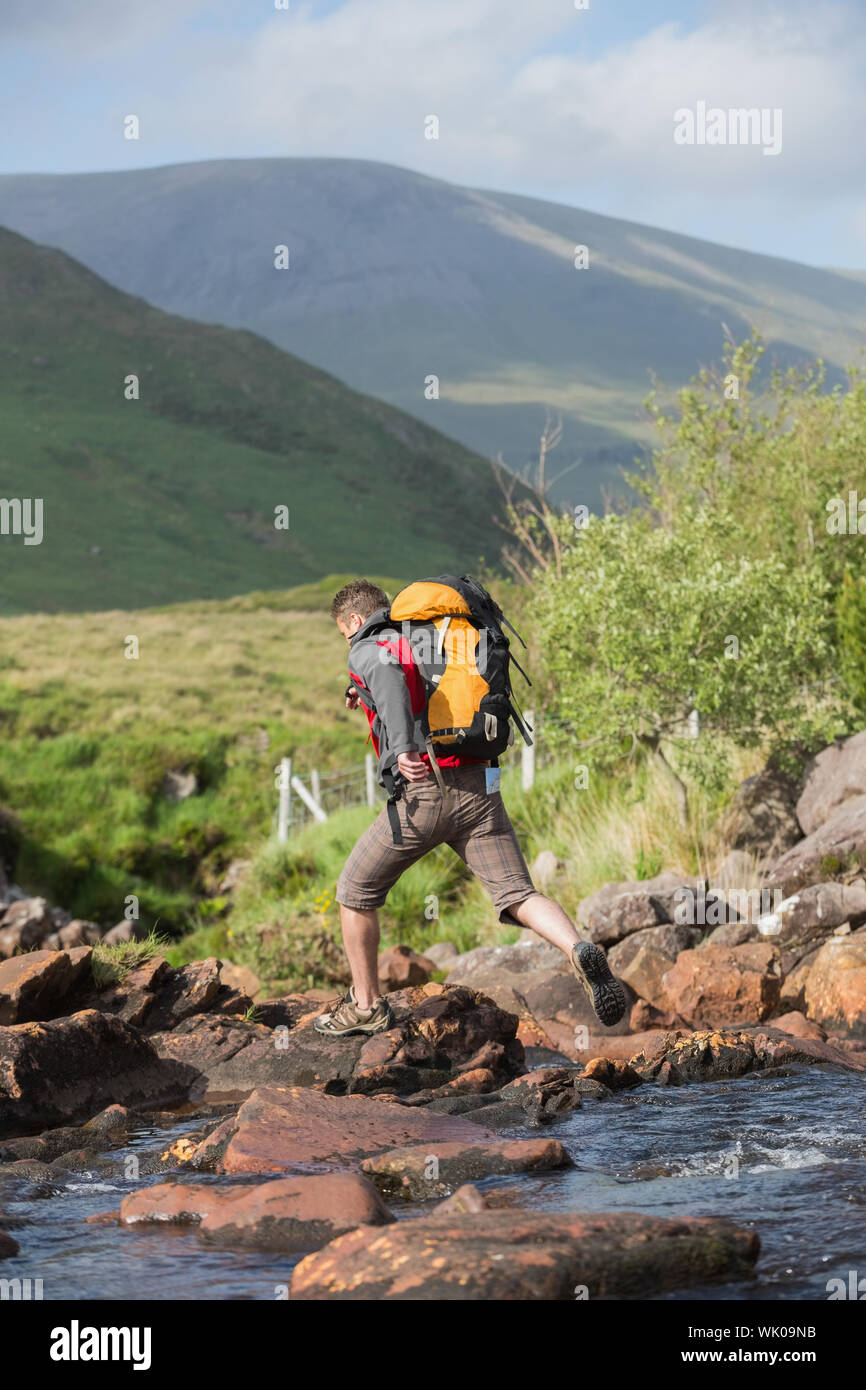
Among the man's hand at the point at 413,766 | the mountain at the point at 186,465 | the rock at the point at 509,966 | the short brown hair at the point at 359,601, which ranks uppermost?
the mountain at the point at 186,465

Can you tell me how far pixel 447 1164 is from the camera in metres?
5.89

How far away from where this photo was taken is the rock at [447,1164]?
577 centimetres

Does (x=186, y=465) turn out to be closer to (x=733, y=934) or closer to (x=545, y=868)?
(x=545, y=868)

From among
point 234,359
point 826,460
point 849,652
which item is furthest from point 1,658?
point 234,359

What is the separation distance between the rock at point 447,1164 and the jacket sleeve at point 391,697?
1.83 meters

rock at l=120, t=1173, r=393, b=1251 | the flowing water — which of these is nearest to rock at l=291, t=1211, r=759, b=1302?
the flowing water

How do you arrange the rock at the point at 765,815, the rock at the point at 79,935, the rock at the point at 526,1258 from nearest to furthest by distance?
1. the rock at the point at 526,1258
2. the rock at the point at 765,815
3. the rock at the point at 79,935

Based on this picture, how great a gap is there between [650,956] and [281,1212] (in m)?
5.36

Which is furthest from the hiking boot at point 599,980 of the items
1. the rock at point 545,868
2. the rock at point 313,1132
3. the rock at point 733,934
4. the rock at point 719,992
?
the rock at point 545,868

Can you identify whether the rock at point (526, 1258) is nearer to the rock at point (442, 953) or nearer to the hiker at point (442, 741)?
the hiker at point (442, 741)

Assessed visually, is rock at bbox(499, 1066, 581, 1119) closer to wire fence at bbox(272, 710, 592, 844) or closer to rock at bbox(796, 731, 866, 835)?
rock at bbox(796, 731, 866, 835)

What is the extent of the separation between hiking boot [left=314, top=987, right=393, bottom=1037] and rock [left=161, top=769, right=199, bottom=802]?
22.4 metres

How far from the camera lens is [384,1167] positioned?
5867 mm

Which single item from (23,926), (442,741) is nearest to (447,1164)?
(442,741)
